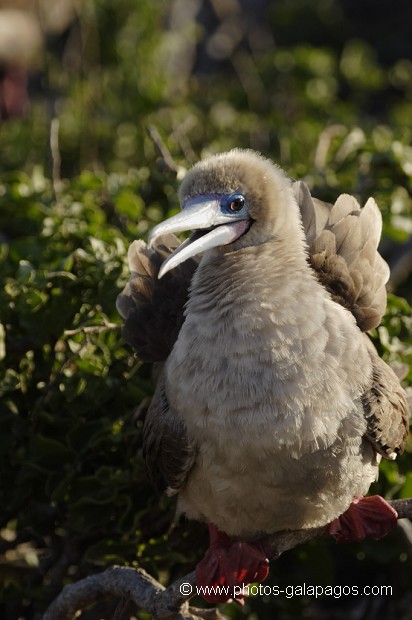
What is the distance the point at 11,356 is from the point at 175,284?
70 cm

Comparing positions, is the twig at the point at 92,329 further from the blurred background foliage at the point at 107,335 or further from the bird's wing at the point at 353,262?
the bird's wing at the point at 353,262

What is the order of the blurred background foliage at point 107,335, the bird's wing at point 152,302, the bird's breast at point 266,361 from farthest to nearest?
the blurred background foliage at point 107,335
the bird's wing at point 152,302
the bird's breast at point 266,361

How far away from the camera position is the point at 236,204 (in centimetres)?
337

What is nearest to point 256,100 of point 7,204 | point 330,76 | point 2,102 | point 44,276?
point 330,76

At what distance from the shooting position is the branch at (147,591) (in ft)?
10.5

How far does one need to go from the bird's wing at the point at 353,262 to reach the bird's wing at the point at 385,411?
0.47 feet

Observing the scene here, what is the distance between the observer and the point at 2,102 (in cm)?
980

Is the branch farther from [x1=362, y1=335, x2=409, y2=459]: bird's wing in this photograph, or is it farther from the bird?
[x1=362, y1=335, x2=409, y2=459]: bird's wing

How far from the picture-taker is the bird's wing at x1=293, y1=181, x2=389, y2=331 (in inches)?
141

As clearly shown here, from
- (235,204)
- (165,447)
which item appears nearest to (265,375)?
(165,447)

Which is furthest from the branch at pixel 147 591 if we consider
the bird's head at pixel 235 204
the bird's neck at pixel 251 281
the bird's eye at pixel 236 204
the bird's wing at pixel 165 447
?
the bird's eye at pixel 236 204

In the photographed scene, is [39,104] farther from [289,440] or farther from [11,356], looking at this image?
[289,440]

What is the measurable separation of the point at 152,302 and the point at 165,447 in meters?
0.60

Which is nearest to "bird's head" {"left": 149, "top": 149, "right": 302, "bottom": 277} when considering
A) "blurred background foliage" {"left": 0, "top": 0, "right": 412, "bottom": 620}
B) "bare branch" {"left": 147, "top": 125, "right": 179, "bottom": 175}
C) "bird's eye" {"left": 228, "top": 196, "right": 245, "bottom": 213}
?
"bird's eye" {"left": 228, "top": 196, "right": 245, "bottom": 213}
